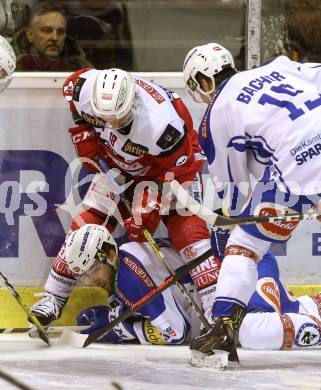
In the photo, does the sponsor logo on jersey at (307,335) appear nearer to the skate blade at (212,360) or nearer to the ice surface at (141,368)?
the ice surface at (141,368)

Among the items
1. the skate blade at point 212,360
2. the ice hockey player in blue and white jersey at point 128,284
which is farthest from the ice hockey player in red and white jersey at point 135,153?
the skate blade at point 212,360

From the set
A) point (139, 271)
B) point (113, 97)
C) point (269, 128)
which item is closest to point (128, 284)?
point (139, 271)

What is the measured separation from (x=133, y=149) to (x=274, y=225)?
1.01 m

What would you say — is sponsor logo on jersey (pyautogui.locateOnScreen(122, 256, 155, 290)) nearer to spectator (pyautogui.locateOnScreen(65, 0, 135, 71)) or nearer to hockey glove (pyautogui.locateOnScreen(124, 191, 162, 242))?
hockey glove (pyautogui.locateOnScreen(124, 191, 162, 242))

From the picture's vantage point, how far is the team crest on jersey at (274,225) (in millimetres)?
3850

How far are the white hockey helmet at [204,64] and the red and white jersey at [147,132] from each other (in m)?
0.13

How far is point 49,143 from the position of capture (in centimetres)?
504

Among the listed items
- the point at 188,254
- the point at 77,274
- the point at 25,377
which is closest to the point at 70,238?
the point at 77,274

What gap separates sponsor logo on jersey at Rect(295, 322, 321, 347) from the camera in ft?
15.0

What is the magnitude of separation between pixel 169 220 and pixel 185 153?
317mm

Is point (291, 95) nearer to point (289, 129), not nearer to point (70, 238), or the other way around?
point (289, 129)

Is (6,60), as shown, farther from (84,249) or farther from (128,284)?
(128,284)

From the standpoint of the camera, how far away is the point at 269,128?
390 centimetres

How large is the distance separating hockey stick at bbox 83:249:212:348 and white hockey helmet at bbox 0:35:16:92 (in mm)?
1066
